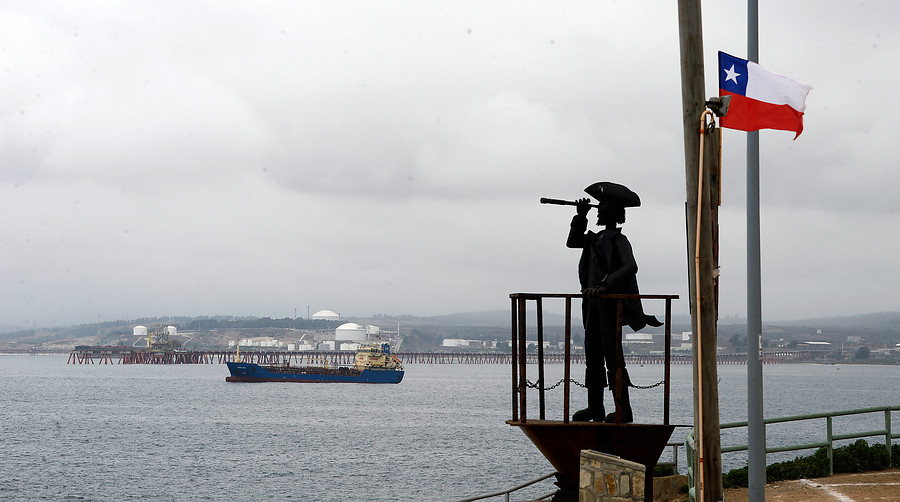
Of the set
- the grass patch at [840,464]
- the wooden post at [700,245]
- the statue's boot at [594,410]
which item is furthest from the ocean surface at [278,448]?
the wooden post at [700,245]

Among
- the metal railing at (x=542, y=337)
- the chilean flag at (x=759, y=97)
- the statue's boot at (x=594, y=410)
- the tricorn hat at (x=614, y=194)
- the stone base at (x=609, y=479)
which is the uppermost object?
the chilean flag at (x=759, y=97)

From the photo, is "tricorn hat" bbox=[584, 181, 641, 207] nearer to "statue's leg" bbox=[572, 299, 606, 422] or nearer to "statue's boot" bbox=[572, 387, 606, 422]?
"statue's leg" bbox=[572, 299, 606, 422]

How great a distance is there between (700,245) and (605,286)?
2.23m

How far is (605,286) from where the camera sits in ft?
34.4

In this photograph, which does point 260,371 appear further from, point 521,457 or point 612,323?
point 612,323

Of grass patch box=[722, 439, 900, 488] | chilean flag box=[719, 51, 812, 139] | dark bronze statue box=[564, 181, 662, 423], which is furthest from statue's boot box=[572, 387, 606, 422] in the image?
grass patch box=[722, 439, 900, 488]

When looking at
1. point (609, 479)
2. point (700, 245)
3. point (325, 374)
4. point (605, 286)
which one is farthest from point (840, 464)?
point (325, 374)

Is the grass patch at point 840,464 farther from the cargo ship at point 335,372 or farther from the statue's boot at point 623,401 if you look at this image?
the cargo ship at point 335,372

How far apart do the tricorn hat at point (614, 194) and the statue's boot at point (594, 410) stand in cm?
223

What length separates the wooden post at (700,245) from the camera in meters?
8.31

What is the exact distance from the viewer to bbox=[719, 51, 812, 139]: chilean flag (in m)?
10.2

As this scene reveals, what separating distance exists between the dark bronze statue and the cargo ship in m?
150

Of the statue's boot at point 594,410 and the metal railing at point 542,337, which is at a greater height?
the metal railing at point 542,337

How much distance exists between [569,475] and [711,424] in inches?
94.9
